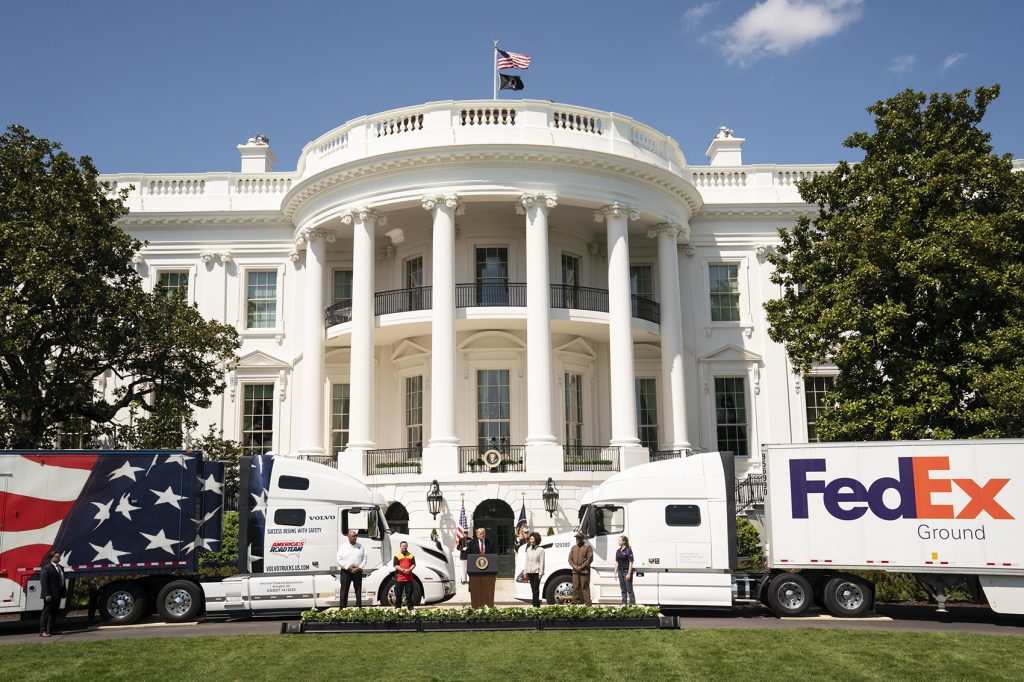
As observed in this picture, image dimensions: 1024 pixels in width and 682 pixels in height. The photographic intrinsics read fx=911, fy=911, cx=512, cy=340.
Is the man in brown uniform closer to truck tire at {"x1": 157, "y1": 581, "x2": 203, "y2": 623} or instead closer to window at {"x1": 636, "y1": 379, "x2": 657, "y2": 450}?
truck tire at {"x1": 157, "y1": 581, "x2": 203, "y2": 623}

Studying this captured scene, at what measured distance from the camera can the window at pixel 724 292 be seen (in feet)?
103

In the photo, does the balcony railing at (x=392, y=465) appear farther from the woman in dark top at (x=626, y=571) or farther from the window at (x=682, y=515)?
the woman in dark top at (x=626, y=571)

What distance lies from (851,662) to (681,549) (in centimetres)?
582

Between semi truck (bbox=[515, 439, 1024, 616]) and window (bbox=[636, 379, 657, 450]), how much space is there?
40.8 ft

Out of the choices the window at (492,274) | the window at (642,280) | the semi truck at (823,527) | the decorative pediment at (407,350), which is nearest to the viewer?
→ the semi truck at (823,527)

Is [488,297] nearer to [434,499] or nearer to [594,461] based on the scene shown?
[594,461]

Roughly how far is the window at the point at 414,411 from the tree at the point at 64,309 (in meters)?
8.21

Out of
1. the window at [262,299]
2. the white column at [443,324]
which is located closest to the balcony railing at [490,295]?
the white column at [443,324]

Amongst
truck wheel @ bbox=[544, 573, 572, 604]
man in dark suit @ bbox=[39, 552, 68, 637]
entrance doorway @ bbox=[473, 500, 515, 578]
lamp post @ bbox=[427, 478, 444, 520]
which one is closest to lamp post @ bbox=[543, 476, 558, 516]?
entrance doorway @ bbox=[473, 500, 515, 578]

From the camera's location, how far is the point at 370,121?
27625mm

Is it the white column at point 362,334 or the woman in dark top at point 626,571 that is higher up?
the white column at point 362,334

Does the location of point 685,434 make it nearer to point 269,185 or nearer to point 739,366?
point 739,366

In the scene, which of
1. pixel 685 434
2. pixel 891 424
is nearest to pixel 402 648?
pixel 891 424

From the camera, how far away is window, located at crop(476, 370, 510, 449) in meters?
27.9
